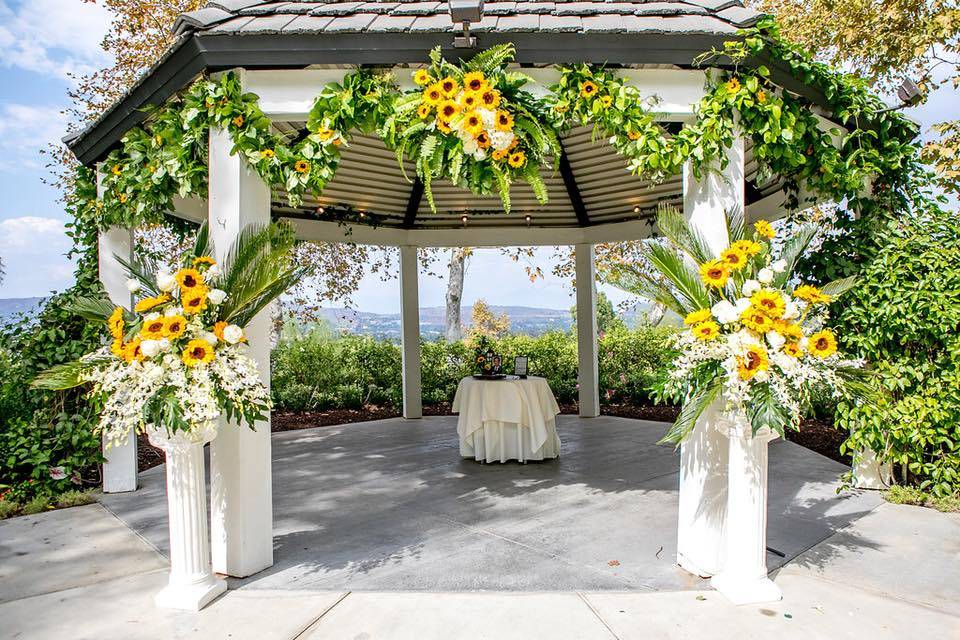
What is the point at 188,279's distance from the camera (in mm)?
3090

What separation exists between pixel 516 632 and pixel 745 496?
1394 millimetres

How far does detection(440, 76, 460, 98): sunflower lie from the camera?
3.27 meters

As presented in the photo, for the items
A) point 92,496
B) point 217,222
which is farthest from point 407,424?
point 217,222

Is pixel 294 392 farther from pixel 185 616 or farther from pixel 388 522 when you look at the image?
pixel 185 616

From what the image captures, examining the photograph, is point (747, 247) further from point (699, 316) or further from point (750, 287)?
point (699, 316)

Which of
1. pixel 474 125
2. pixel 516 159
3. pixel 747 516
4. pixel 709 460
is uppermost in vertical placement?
pixel 474 125

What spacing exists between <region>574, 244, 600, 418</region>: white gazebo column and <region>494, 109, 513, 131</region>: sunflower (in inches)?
241

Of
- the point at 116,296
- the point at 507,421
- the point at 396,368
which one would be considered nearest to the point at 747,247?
the point at 507,421

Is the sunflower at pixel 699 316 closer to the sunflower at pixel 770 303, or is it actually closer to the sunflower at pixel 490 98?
the sunflower at pixel 770 303

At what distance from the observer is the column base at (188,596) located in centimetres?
313

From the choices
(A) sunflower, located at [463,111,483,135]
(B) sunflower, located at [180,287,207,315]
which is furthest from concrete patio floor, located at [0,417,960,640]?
(A) sunflower, located at [463,111,483,135]

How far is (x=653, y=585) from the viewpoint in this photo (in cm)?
339

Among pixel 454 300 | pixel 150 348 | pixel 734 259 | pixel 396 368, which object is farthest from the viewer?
pixel 454 300

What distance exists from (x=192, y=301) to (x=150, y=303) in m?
0.23
